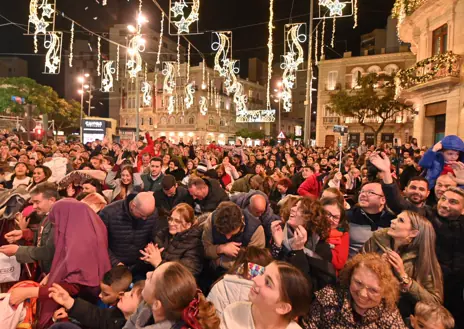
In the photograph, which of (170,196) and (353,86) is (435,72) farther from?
(353,86)

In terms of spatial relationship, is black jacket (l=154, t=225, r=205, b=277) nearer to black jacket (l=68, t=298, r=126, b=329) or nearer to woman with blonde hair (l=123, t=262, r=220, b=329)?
black jacket (l=68, t=298, r=126, b=329)

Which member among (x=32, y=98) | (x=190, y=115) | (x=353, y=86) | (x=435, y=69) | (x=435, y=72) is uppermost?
(x=353, y=86)

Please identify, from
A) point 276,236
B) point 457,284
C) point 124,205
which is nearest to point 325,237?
point 276,236

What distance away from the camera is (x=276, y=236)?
3193 mm

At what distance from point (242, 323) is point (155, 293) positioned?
0.58 m

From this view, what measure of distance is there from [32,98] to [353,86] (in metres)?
38.1

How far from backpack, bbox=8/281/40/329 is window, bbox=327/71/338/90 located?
1703 inches

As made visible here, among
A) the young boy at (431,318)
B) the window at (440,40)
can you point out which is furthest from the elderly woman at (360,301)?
the window at (440,40)

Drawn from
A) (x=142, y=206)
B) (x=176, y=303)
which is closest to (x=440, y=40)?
(x=142, y=206)

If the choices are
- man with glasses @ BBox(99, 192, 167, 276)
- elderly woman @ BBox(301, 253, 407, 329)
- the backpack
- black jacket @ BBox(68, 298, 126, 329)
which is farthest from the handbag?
elderly woman @ BBox(301, 253, 407, 329)

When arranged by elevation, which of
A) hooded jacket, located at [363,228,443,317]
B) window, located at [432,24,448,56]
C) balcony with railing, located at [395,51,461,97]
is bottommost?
hooded jacket, located at [363,228,443,317]

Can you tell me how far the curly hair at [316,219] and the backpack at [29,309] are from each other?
2457 millimetres

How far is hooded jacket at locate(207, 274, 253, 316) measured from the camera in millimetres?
2527

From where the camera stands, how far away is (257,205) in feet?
13.9
